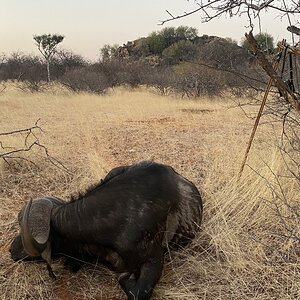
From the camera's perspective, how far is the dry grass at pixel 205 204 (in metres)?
3.33

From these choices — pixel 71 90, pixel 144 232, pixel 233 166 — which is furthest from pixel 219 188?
pixel 71 90

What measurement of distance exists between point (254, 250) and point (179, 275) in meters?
0.64

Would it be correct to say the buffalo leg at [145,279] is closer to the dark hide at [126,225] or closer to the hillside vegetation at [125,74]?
the dark hide at [126,225]

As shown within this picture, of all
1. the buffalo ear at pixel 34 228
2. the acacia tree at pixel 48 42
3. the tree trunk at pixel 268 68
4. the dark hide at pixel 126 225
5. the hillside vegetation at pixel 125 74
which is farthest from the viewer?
the acacia tree at pixel 48 42

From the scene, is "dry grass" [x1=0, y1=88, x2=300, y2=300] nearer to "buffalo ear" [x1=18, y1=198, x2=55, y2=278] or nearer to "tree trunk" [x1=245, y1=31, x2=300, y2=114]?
"buffalo ear" [x1=18, y1=198, x2=55, y2=278]

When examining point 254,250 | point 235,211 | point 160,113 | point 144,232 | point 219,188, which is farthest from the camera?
point 160,113

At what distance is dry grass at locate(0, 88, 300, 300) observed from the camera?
3.33 metres

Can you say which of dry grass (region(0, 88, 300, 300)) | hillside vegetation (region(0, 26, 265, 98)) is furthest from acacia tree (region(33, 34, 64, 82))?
dry grass (region(0, 88, 300, 300))

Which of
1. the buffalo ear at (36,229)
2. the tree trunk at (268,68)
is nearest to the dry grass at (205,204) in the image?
the buffalo ear at (36,229)

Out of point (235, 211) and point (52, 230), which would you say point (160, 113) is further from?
point (52, 230)

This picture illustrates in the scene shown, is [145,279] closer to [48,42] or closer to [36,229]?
[36,229]

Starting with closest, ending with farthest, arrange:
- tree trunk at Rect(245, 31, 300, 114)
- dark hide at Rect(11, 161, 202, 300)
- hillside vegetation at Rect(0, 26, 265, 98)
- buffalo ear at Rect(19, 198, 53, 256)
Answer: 1. tree trunk at Rect(245, 31, 300, 114)
2. buffalo ear at Rect(19, 198, 53, 256)
3. dark hide at Rect(11, 161, 202, 300)
4. hillside vegetation at Rect(0, 26, 265, 98)

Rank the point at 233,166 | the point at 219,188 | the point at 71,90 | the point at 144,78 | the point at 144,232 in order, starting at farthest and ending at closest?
the point at 144,78, the point at 71,90, the point at 233,166, the point at 219,188, the point at 144,232

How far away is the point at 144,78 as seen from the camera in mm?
26547
